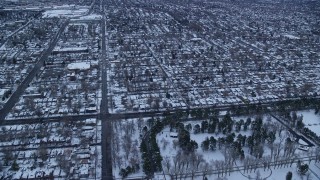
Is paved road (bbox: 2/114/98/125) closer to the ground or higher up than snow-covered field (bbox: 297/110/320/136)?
higher up

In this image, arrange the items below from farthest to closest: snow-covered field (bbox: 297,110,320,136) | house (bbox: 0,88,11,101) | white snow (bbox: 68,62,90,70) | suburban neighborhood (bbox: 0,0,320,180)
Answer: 1. white snow (bbox: 68,62,90,70)
2. house (bbox: 0,88,11,101)
3. snow-covered field (bbox: 297,110,320,136)
4. suburban neighborhood (bbox: 0,0,320,180)

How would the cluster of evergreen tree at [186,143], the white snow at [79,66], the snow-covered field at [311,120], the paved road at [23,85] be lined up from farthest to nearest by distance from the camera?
the white snow at [79,66] < the paved road at [23,85] < the snow-covered field at [311,120] < the cluster of evergreen tree at [186,143]

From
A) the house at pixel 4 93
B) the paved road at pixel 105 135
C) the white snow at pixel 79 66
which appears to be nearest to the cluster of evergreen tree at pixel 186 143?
the paved road at pixel 105 135

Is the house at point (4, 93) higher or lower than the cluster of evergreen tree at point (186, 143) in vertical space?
higher

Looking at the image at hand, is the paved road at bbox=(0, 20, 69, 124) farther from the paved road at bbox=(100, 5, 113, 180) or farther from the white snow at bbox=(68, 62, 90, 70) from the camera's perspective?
the paved road at bbox=(100, 5, 113, 180)

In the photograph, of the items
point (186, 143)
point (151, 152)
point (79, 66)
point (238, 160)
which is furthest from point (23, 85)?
point (238, 160)

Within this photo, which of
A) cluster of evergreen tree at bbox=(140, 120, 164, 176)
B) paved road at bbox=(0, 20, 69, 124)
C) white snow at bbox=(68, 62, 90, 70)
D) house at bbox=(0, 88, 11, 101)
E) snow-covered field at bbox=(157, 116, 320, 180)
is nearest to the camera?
cluster of evergreen tree at bbox=(140, 120, 164, 176)

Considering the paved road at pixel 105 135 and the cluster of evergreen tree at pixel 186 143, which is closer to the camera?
the paved road at pixel 105 135

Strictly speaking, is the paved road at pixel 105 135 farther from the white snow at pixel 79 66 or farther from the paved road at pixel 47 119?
the white snow at pixel 79 66

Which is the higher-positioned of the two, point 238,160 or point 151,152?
point 151,152

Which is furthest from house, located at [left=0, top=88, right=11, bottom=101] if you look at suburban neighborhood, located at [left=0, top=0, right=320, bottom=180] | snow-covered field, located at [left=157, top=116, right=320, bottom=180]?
snow-covered field, located at [left=157, top=116, right=320, bottom=180]

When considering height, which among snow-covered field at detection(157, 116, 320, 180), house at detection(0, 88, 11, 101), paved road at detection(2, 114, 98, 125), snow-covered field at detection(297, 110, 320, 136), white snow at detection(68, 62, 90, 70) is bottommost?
snow-covered field at detection(157, 116, 320, 180)

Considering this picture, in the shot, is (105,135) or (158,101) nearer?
(105,135)

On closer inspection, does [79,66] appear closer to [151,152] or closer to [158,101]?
[158,101]
